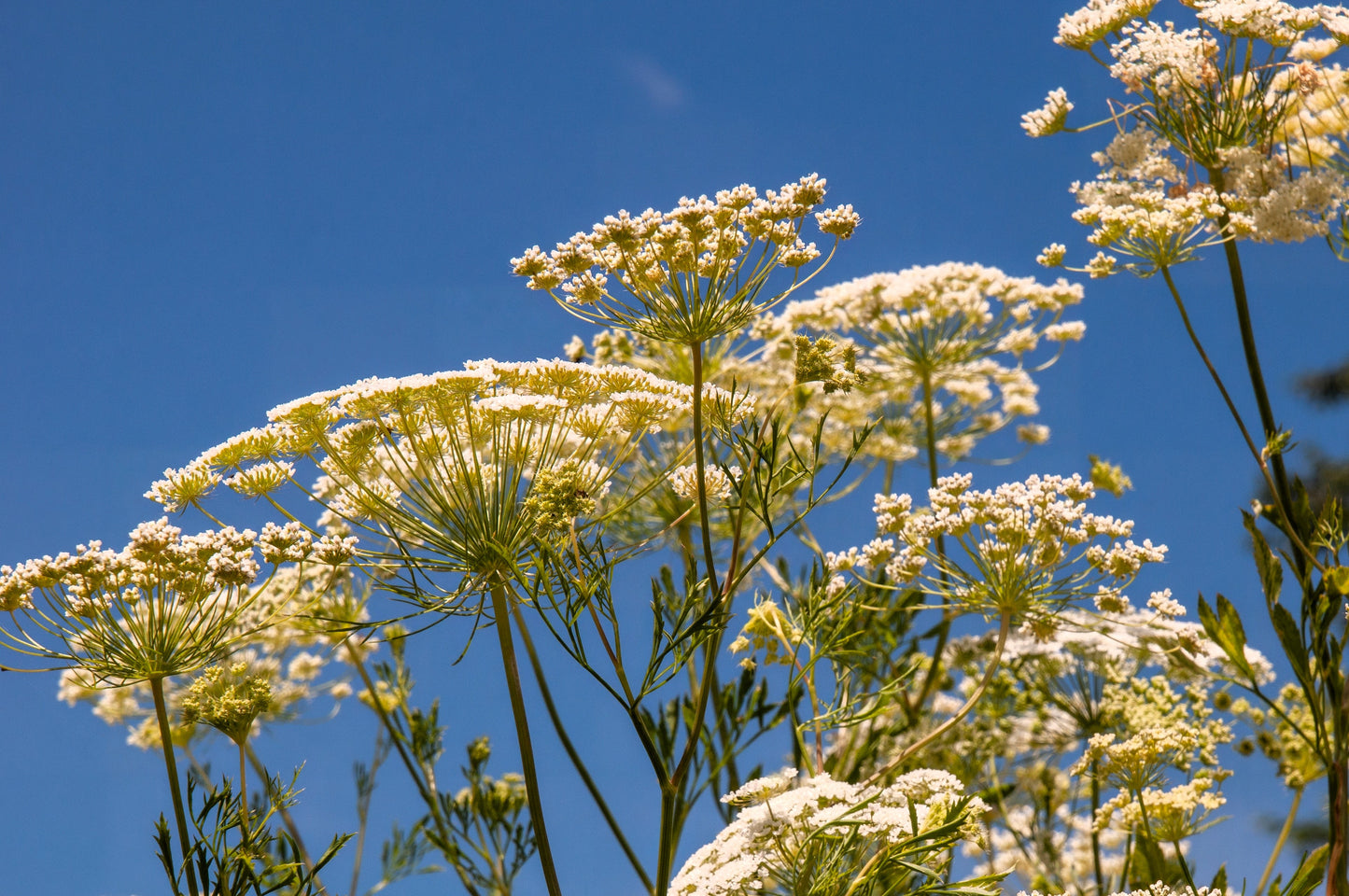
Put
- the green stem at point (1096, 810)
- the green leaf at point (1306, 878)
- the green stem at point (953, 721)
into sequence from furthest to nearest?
the green stem at point (1096, 810)
the green leaf at point (1306, 878)
the green stem at point (953, 721)

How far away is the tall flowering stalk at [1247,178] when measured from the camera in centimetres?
388

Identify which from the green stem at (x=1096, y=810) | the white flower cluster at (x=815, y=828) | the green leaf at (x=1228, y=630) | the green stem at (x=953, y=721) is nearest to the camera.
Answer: the white flower cluster at (x=815, y=828)

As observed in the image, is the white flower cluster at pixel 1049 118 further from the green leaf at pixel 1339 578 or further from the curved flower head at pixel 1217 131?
the green leaf at pixel 1339 578

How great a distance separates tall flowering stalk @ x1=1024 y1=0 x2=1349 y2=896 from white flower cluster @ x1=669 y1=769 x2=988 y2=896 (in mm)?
1524

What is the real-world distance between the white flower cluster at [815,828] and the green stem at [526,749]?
35 centimetres

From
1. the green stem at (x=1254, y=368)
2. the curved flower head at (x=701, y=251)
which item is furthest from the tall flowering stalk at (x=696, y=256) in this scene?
the green stem at (x=1254, y=368)

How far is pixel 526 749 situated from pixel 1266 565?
8.60ft

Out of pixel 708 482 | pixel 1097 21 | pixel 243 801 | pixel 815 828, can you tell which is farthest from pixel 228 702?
pixel 1097 21

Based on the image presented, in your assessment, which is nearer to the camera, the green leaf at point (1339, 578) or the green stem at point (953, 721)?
the green stem at point (953, 721)

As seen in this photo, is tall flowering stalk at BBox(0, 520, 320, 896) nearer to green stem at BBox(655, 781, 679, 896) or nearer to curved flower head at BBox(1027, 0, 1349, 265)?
green stem at BBox(655, 781, 679, 896)

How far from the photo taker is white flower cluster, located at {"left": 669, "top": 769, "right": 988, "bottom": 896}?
2.92 m

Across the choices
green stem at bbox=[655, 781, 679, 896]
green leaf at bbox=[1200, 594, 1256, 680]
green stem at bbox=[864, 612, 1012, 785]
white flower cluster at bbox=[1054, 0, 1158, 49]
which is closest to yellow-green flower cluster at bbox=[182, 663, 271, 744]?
green stem at bbox=[655, 781, 679, 896]

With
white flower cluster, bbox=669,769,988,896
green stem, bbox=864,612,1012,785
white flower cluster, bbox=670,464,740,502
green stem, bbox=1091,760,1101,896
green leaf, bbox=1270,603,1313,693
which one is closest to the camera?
white flower cluster, bbox=669,769,988,896

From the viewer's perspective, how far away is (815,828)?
9.93 ft
